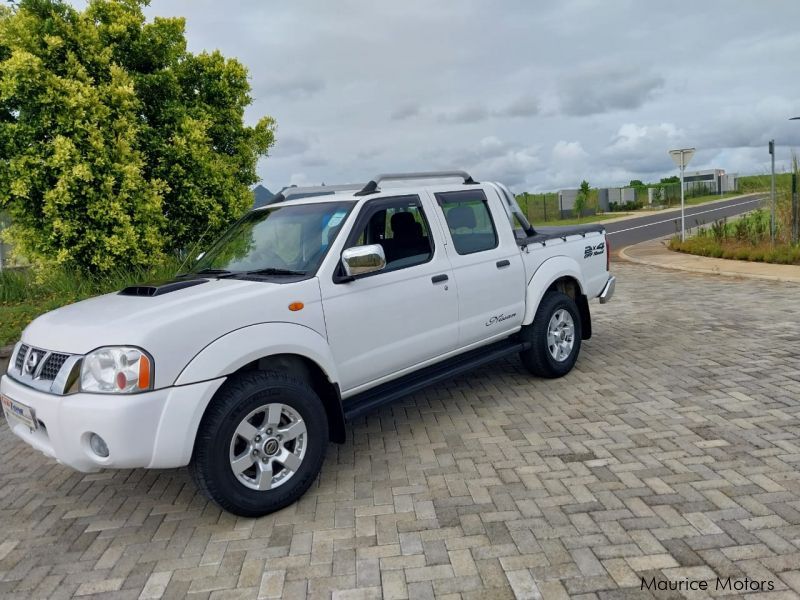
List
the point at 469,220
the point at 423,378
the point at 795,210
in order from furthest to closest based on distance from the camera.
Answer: the point at 795,210, the point at 469,220, the point at 423,378

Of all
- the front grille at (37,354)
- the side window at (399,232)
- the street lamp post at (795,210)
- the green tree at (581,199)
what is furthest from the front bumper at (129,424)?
the green tree at (581,199)

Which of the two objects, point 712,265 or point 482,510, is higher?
point 482,510

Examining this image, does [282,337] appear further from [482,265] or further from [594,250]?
[594,250]

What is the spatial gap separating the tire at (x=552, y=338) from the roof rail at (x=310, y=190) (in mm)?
2164

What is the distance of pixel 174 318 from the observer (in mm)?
3303

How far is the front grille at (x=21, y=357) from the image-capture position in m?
3.78

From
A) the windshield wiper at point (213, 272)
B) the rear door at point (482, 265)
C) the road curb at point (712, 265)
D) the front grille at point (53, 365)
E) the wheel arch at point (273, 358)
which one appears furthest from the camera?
the road curb at point (712, 265)

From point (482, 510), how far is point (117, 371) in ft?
7.22

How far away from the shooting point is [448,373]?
190 inches

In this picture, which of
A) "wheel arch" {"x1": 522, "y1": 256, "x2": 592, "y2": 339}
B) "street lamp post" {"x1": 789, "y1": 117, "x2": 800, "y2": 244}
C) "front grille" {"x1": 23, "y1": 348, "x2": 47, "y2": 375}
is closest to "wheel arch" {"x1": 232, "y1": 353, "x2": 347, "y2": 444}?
"front grille" {"x1": 23, "y1": 348, "x2": 47, "y2": 375}

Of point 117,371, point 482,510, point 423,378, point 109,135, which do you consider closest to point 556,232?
point 423,378

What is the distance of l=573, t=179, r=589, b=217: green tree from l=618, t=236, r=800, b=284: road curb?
97.7 ft

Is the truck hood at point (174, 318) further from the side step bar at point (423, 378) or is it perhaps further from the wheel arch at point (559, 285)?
the wheel arch at point (559, 285)

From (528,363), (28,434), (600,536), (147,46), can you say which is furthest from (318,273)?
(147,46)
